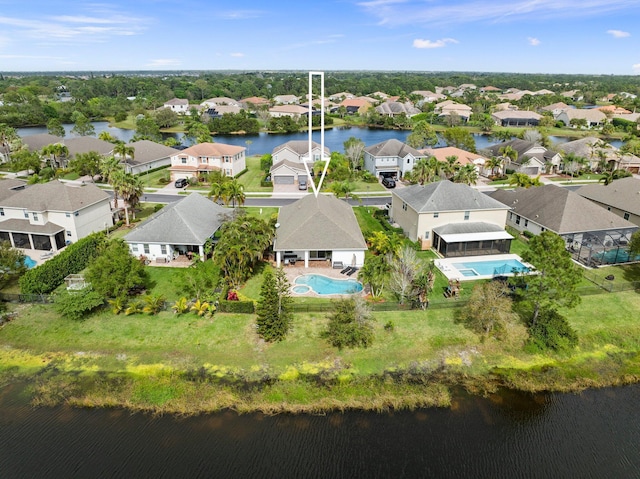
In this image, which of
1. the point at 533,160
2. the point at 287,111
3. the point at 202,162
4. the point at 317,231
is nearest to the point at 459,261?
the point at 317,231

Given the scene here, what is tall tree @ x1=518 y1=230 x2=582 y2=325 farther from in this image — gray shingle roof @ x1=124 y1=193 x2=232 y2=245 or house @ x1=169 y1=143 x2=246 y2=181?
house @ x1=169 y1=143 x2=246 y2=181

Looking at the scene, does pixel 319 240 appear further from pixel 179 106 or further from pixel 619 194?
pixel 179 106

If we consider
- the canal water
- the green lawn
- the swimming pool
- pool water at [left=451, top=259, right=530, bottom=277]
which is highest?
the green lawn

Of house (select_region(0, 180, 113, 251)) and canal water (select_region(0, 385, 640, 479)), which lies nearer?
canal water (select_region(0, 385, 640, 479))

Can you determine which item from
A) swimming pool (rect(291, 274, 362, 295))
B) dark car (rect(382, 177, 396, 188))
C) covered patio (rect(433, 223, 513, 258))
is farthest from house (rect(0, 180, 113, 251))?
dark car (rect(382, 177, 396, 188))

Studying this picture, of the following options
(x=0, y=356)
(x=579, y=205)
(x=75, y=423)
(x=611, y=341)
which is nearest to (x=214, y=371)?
(x=75, y=423)

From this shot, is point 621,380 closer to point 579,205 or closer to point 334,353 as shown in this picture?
point 334,353
